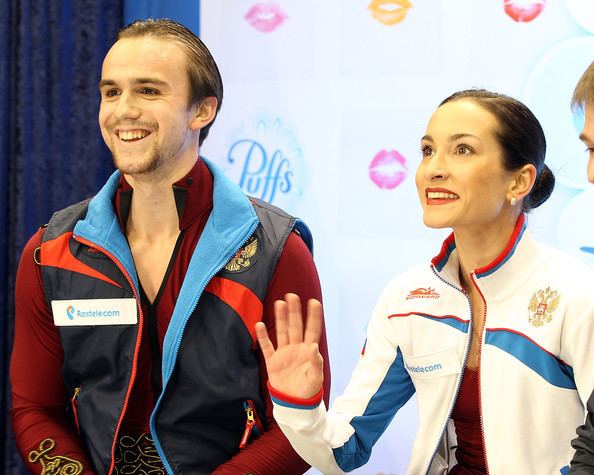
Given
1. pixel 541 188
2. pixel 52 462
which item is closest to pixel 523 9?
pixel 541 188

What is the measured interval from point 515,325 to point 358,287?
1265 mm

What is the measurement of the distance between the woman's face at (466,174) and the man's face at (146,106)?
24.5 inches

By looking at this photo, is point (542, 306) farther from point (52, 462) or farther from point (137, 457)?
point (52, 462)

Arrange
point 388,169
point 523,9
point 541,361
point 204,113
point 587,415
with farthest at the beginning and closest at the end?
point 388,169 < point 523,9 < point 204,113 < point 541,361 < point 587,415

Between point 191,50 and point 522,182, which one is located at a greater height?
point 191,50

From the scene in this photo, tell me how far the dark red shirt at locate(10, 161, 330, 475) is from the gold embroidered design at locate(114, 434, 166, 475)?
26 mm

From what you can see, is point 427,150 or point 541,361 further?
point 427,150

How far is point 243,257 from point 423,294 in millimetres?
428

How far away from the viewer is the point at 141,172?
199cm

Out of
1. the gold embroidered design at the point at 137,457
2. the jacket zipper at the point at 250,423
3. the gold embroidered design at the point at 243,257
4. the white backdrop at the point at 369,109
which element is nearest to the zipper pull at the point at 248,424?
the jacket zipper at the point at 250,423

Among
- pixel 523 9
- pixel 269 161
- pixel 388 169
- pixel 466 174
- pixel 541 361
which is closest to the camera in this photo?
pixel 541 361

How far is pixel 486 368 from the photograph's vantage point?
1.71m

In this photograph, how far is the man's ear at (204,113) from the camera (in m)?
2.08

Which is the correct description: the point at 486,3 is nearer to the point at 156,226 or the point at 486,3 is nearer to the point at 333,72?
the point at 333,72
